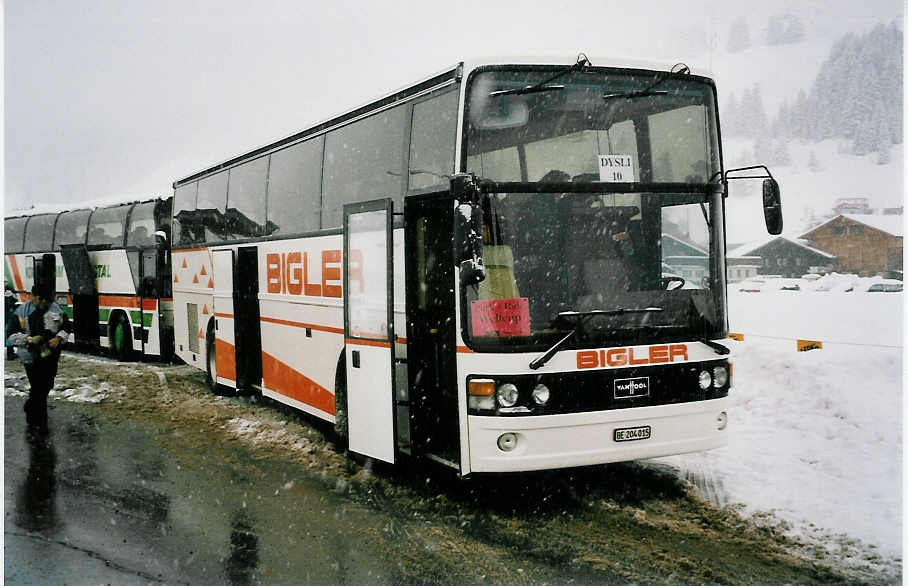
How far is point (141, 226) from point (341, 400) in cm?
1059

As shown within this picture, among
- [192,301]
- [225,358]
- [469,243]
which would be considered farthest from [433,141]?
[192,301]

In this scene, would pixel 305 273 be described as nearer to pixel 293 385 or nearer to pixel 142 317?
pixel 293 385

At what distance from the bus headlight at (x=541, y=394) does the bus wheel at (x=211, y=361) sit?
26.0ft

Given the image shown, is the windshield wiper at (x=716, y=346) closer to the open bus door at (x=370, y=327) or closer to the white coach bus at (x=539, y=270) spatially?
the white coach bus at (x=539, y=270)

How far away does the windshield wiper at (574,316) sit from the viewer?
6293mm

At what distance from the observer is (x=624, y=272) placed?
6672 mm

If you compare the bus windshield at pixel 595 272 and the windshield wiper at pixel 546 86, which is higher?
the windshield wiper at pixel 546 86

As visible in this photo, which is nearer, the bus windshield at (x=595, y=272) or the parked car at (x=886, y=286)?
the bus windshield at (x=595, y=272)

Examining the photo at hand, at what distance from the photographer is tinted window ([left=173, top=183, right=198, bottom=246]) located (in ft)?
46.5

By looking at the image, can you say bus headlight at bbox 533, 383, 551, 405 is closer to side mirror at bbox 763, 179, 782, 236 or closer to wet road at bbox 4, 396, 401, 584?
wet road at bbox 4, 396, 401, 584

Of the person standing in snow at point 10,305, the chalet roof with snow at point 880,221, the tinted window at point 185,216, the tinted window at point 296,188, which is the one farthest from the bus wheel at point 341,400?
the chalet roof with snow at point 880,221

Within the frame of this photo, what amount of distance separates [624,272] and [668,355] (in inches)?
28.6

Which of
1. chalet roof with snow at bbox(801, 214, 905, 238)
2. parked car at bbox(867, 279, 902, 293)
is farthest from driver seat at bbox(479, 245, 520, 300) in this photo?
chalet roof with snow at bbox(801, 214, 905, 238)

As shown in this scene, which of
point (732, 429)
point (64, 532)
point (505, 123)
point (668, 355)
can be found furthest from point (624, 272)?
point (64, 532)
